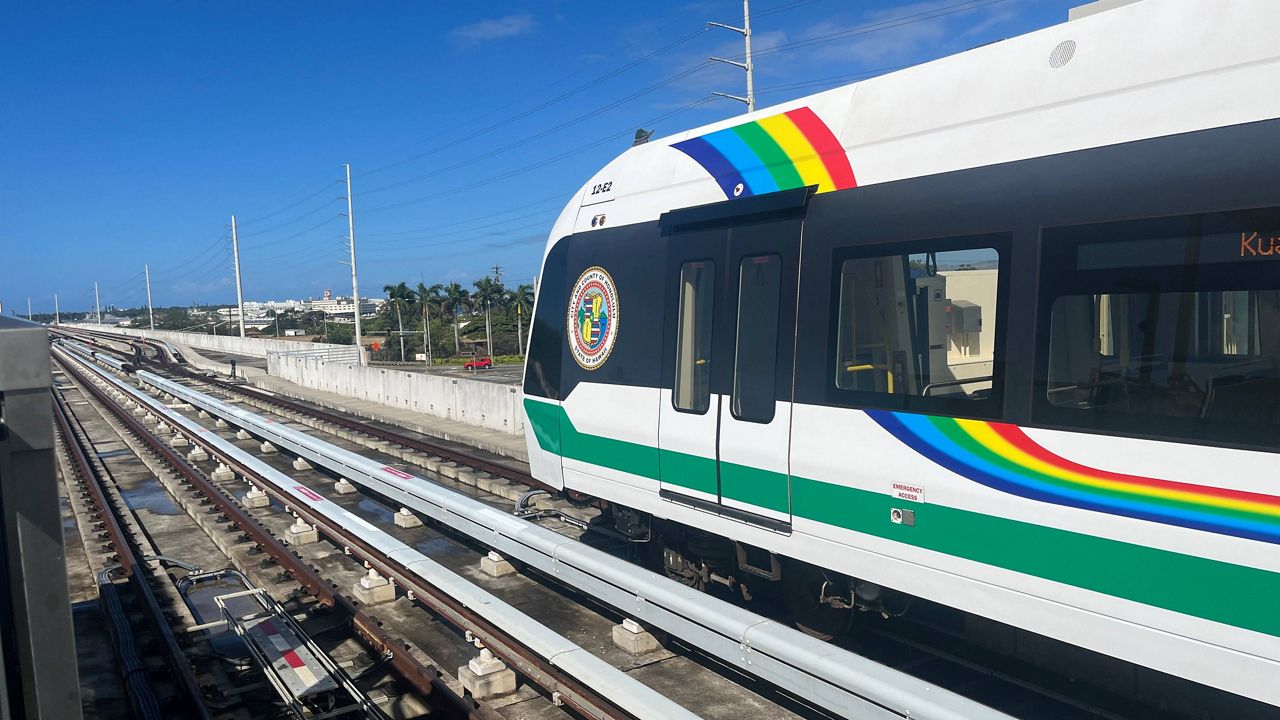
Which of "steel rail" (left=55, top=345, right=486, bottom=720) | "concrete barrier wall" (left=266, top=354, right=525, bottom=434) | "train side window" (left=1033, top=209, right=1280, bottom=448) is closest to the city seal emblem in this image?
"steel rail" (left=55, top=345, right=486, bottom=720)

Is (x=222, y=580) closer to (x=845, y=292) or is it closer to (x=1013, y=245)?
(x=845, y=292)

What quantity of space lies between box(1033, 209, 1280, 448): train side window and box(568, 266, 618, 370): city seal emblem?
432 cm

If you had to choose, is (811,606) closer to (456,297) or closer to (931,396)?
(931,396)

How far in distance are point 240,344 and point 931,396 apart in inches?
2609

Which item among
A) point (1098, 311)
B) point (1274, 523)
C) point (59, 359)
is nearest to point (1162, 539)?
point (1274, 523)

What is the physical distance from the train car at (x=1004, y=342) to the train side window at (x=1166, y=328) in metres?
0.01

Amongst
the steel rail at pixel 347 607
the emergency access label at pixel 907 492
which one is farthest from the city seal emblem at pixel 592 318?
→ the emergency access label at pixel 907 492

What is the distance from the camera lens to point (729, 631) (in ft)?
20.5

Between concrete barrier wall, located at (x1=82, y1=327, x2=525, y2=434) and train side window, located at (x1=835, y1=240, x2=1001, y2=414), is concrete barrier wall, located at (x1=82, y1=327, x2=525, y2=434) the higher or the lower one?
the lower one

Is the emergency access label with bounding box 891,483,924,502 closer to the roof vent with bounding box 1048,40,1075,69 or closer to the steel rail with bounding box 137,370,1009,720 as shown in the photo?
the steel rail with bounding box 137,370,1009,720

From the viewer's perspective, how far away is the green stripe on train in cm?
396

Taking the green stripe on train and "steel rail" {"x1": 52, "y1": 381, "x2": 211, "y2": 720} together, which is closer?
the green stripe on train

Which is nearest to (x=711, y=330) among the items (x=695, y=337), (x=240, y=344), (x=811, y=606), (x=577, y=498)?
(x=695, y=337)

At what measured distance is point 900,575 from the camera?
A: 18.2 feet
